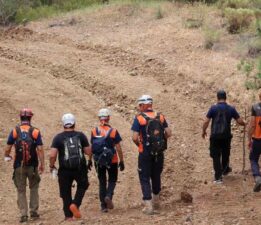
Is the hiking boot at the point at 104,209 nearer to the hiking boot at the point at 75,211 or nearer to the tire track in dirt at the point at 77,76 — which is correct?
the hiking boot at the point at 75,211

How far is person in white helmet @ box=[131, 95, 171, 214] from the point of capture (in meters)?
10.3

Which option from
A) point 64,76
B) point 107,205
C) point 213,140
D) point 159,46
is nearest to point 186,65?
point 159,46

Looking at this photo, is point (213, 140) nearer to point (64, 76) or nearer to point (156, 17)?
point (64, 76)

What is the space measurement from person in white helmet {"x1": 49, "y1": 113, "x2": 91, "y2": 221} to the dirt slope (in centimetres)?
39

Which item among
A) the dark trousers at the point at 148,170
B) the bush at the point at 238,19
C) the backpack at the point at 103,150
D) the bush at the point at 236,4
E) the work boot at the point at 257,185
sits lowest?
the work boot at the point at 257,185

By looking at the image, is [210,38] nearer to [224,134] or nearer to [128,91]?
[128,91]

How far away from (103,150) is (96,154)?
139 millimetres

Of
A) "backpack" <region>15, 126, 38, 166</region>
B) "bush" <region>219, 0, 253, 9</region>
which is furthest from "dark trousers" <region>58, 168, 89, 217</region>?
"bush" <region>219, 0, 253, 9</region>

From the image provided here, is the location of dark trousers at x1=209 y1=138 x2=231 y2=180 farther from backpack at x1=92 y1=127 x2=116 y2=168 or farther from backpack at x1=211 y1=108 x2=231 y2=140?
backpack at x1=92 y1=127 x2=116 y2=168

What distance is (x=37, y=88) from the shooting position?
18.4 metres

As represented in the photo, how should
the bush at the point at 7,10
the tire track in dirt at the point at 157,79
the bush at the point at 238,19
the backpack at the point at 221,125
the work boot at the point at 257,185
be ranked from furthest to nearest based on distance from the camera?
the bush at the point at 7,10 → the bush at the point at 238,19 → the tire track in dirt at the point at 157,79 → the backpack at the point at 221,125 → the work boot at the point at 257,185

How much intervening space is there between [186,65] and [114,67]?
218cm

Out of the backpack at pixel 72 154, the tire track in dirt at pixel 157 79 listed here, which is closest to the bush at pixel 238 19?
the tire track in dirt at pixel 157 79

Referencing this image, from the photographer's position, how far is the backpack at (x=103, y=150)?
10734 millimetres
